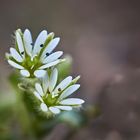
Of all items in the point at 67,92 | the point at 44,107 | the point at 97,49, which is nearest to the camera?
the point at 44,107

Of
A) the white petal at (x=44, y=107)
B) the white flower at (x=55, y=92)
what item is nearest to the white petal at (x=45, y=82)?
the white flower at (x=55, y=92)

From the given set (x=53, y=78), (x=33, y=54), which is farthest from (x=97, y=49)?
(x=53, y=78)

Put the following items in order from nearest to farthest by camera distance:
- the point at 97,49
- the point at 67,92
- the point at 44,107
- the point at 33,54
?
the point at 44,107 < the point at 67,92 < the point at 33,54 < the point at 97,49

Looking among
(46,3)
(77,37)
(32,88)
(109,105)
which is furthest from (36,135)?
(46,3)

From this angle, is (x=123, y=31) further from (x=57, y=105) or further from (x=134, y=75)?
(x=57, y=105)

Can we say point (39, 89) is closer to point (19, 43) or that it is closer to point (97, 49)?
point (19, 43)

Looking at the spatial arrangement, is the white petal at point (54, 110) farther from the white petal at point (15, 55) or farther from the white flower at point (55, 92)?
the white petal at point (15, 55)

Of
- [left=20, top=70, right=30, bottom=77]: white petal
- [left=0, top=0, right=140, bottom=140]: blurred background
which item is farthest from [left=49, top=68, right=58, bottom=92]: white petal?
[left=0, top=0, right=140, bottom=140]: blurred background
